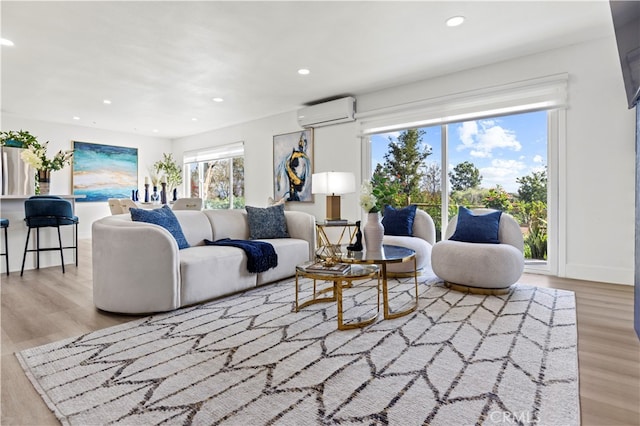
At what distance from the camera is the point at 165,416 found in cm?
136

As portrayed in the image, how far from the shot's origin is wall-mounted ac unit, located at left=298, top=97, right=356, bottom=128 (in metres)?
5.17

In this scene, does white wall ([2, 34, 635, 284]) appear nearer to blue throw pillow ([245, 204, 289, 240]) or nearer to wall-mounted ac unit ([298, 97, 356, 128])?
wall-mounted ac unit ([298, 97, 356, 128])

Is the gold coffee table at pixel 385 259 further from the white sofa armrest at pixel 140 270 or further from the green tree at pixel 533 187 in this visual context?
the green tree at pixel 533 187

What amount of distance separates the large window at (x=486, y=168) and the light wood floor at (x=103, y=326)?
828 millimetres

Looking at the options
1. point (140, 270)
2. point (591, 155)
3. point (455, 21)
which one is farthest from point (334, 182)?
point (591, 155)

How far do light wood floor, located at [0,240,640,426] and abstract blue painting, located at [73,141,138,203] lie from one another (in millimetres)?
4161

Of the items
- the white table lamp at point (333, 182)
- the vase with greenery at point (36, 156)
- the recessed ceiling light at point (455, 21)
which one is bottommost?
the white table lamp at point (333, 182)

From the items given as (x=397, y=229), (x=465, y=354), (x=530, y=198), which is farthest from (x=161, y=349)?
(x=530, y=198)

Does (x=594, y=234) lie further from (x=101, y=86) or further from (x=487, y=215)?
(x=101, y=86)

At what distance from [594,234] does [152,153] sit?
9.13 metres

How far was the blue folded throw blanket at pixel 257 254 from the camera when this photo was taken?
3.14 metres

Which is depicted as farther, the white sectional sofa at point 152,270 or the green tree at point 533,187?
the green tree at point 533,187

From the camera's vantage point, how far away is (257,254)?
317 centimetres

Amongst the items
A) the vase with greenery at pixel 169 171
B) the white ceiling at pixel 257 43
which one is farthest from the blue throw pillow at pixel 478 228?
the vase with greenery at pixel 169 171
